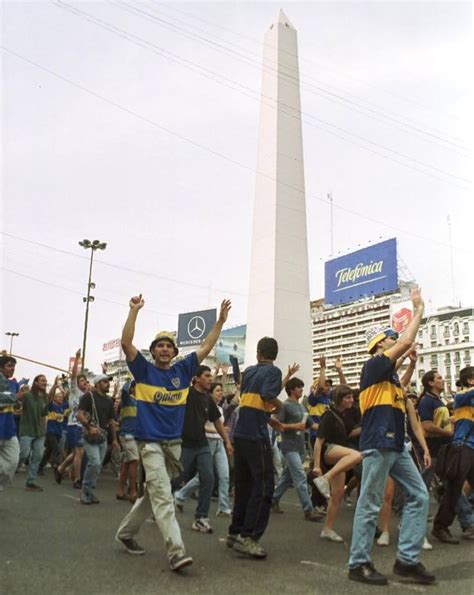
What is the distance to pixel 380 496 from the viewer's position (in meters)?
4.39

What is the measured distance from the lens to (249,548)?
4.96 meters

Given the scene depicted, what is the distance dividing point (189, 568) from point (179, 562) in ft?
0.77

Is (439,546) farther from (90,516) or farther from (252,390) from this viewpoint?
(90,516)

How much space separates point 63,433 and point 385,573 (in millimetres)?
9428

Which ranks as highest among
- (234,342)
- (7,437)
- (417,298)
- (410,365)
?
(234,342)

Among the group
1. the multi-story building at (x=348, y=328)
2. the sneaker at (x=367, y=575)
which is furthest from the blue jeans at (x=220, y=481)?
the multi-story building at (x=348, y=328)

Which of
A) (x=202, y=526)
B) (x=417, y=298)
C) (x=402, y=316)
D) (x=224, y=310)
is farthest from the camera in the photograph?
(x=402, y=316)

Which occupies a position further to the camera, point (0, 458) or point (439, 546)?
point (0, 458)

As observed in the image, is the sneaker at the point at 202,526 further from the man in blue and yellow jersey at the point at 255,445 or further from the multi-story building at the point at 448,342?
the multi-story building at the point at 448,342

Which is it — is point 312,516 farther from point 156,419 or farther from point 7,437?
point 7,437

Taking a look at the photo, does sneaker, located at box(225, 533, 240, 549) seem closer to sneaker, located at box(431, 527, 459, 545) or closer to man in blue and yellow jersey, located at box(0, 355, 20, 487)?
sneaker, located at box(431, 527, 459, 545)

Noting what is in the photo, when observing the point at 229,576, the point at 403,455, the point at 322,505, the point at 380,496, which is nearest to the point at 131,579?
the point at 229,576

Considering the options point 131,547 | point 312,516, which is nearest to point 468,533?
point 312,516

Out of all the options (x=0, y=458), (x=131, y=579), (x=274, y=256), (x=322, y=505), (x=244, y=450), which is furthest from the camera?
(x=274, y=256)
